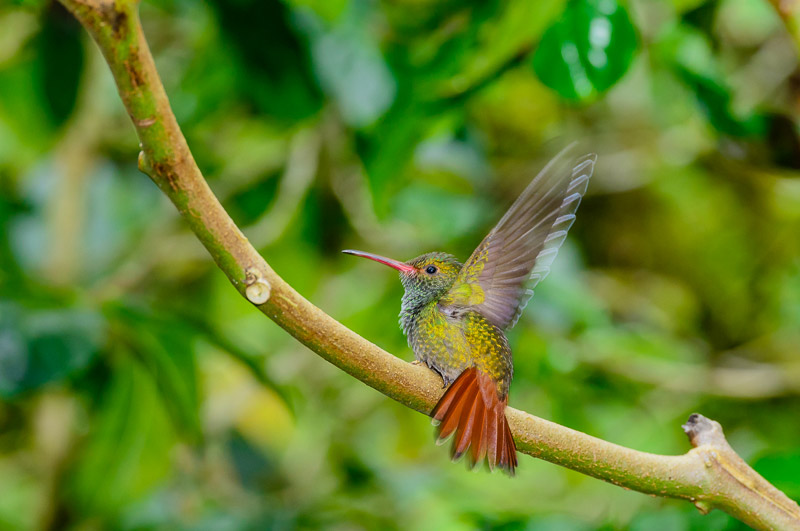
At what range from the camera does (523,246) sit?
72cm

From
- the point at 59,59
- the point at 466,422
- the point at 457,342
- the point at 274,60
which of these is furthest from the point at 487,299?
the point at 59,59

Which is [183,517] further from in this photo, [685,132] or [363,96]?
[685,132]

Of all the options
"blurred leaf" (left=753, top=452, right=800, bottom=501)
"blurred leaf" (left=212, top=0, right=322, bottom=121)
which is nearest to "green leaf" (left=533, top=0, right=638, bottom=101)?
"blurred leaf" (left=753, top=452, right=800, bottom=501)

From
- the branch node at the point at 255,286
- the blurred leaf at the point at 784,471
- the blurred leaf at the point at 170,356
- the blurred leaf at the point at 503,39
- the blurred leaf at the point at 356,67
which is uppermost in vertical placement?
the blurred leaf at the point at 356,67

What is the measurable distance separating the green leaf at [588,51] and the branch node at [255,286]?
1.78 feet

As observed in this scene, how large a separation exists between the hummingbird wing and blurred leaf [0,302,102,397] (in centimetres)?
63

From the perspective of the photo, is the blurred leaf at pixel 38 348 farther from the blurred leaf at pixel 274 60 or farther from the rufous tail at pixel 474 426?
the rufous tail at pixel 474 426

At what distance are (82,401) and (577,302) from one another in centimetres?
111

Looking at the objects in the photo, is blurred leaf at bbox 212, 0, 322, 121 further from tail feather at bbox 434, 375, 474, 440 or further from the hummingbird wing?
tail feather at bbox 434, 375, 474, 440

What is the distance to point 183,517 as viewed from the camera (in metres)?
1.64

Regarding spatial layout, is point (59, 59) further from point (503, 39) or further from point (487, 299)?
point (487, 299)

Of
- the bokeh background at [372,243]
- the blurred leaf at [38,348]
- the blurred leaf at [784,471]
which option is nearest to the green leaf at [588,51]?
the bokeh background at [372,243]

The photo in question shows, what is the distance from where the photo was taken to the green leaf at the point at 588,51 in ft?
2.86

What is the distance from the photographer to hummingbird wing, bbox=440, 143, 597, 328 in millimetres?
653
